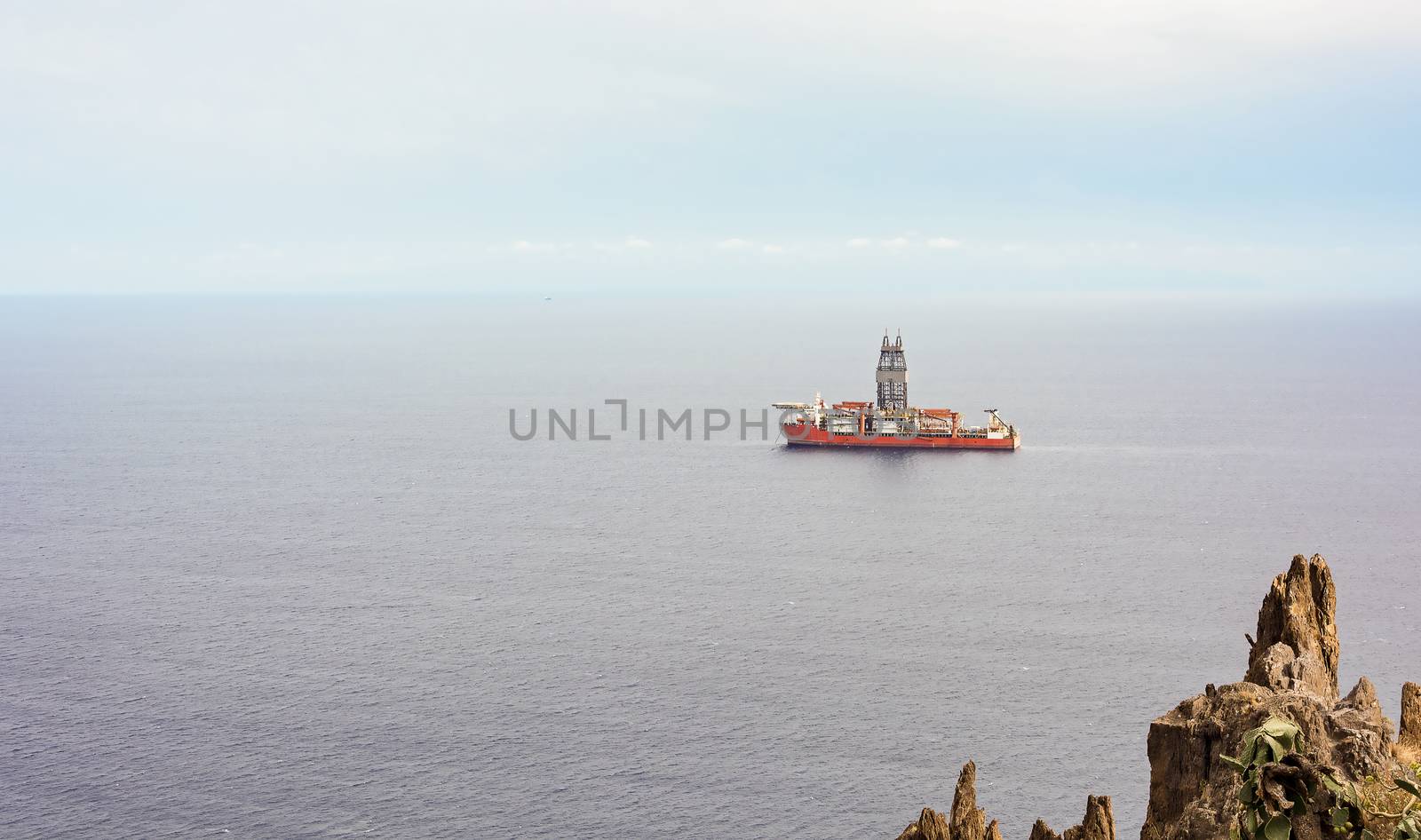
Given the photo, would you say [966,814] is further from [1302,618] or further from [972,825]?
[1302,618]

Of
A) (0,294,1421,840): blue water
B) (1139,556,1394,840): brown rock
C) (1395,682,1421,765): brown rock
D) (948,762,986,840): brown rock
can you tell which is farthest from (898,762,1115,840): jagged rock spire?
(0,294,1421,840): blue water

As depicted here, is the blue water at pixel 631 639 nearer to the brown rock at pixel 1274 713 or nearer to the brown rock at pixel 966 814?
the brown rock at pixel 966 814

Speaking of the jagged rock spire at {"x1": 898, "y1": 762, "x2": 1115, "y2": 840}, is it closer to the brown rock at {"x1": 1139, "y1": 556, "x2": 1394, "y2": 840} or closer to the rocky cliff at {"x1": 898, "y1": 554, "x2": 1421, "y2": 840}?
the rocky cliff at {"x1": 898, "y1": 554, "x2": 1421, "y2": 840}

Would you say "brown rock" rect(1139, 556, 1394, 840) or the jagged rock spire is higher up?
"brown rock" rect(1139, 556, 1394, 840)

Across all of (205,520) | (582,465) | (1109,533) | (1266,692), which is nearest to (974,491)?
(1109,533)

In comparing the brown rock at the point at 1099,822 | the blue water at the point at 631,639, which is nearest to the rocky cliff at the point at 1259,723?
the brown rock at the point at 1099,822

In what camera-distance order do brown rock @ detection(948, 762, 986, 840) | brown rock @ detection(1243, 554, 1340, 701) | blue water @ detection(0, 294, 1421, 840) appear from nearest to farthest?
brown rock @ detection(1243, 554, 1340, 701)
brown rock @ detection(948, 762, 986, 840)
blue water @ detection(0, 294, 1421, 840)

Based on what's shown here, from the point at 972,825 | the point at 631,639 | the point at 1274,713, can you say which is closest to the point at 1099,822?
the point at 972,825

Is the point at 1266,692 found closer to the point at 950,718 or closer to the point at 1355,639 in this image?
the point at 950,718
